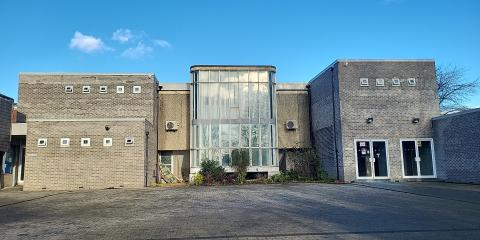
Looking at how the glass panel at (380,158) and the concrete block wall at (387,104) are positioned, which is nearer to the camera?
the glass panel at (380,158)

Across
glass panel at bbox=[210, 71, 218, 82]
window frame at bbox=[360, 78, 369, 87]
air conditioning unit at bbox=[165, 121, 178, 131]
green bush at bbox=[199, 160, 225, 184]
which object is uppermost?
glass panel at bbox=[210, 71, 218, 82]

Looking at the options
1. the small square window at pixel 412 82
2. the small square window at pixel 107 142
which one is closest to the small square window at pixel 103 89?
the small square window at pixel 107 142

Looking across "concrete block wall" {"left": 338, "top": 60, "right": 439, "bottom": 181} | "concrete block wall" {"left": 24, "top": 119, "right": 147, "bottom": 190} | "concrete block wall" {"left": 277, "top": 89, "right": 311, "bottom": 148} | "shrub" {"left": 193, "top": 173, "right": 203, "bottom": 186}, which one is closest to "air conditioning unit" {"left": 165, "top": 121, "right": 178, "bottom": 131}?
"shrub" {"left": 193, "top": 173, "right": 203, "bottom": 186}

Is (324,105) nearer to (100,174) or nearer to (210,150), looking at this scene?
(210,150)

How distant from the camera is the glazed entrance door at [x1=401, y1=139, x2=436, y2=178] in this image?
813 inches

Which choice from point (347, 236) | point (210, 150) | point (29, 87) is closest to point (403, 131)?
point (210, 150)

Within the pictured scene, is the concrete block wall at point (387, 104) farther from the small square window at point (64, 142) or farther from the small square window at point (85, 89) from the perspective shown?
the small square window at point (85, 89)

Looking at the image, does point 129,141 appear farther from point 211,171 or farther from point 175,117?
point 175,117

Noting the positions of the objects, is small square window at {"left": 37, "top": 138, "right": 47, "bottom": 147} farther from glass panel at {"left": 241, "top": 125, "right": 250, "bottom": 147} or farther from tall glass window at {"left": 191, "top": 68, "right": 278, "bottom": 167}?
glass panel at {"left": 241, "top": 125, "right": 250, "bottom": 147}

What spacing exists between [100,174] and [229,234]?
1392cm

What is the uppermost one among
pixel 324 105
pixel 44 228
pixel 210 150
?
pixel 324 105

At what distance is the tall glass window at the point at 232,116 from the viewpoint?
2333cm

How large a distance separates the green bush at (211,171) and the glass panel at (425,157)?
35.9ft

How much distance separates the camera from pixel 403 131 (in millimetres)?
20969
